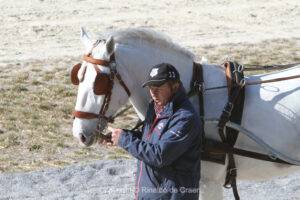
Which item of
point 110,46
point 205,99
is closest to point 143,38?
point 110,46

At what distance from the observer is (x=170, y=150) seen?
151 inches

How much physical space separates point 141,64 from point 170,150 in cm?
69

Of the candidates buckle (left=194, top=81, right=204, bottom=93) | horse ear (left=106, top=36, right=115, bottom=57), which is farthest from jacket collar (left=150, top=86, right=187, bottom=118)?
horse ear (left=106, top=36, right=115, bottom=57)

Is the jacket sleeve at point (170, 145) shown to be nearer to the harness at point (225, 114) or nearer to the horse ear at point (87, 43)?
the harness at point (225, 114)

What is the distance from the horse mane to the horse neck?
3 cm

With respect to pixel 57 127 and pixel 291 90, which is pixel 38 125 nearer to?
pixel 57 127

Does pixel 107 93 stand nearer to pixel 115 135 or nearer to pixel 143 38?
pixel 115 135

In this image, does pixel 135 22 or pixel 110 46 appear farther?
pixel 135 22

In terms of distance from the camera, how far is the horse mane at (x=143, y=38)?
169 inches

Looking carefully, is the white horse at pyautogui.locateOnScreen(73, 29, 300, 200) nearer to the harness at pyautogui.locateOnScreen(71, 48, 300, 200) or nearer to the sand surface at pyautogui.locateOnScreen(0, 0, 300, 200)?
the harness at pyautogui.locateOnScreen(71, 48, 300, 200)

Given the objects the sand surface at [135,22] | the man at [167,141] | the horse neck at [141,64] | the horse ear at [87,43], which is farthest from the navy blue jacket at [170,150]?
the sand surface at [135,22]

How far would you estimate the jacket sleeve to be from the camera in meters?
3.85

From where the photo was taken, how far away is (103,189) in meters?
6.24

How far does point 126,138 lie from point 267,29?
1290 cm
